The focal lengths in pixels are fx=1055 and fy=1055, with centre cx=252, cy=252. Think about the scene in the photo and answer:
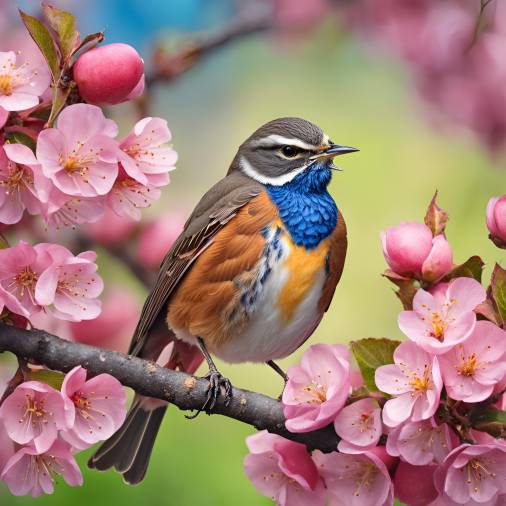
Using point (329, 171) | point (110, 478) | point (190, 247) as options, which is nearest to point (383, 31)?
point (329, 171)

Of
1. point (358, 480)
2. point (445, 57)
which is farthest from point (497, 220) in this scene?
point (445, 57)

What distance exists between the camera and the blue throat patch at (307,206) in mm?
2643

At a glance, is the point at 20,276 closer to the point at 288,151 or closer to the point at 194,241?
the point at 194,241

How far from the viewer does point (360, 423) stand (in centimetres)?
187

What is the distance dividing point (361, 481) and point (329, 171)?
1.03 meters

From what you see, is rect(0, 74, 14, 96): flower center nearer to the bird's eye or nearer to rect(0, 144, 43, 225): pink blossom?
rect(0, 144, 43, 225): pink blossom

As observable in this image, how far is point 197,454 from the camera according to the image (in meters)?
3.39

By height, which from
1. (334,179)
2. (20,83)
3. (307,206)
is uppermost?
(20,83)

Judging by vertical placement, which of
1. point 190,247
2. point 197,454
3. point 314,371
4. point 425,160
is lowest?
point 425,160

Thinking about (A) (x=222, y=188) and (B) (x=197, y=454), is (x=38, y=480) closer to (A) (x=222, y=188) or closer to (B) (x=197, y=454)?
(A) (x=222, y=188)

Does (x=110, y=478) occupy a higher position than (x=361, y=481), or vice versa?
(x=361, y=481)

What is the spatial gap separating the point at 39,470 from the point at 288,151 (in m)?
1.19

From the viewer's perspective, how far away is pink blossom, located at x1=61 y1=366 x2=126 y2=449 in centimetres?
186

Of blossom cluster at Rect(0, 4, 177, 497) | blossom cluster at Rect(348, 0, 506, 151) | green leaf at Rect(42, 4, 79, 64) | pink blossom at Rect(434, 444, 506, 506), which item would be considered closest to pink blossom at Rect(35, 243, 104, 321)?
blossom cluster at Rect(0, 4, 177, 497)
